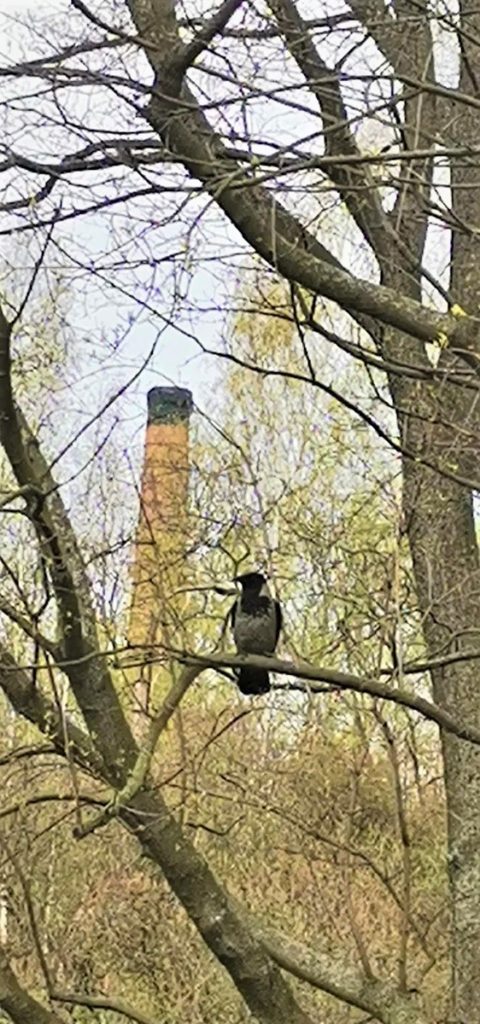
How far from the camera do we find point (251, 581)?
490cm

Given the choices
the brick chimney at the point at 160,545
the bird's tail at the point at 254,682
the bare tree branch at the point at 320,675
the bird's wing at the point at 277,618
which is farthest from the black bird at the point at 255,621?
the bare tree branch at the point at 320,675

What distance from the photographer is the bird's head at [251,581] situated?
487 cm

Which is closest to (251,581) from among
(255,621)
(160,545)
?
(255,621)

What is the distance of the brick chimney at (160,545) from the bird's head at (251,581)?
0.25m

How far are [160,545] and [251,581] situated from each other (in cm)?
108

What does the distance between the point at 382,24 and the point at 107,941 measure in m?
6.36

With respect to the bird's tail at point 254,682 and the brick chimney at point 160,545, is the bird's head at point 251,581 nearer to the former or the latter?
the brick chimney at point 160,545

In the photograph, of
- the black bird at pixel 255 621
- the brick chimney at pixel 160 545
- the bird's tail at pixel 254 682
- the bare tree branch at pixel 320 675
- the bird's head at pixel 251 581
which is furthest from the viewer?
the bird's head at pixel 251 581

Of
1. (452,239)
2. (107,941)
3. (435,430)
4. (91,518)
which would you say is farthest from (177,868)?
(107,941)

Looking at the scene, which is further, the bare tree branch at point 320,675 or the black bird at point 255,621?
the black bird at point 255,621

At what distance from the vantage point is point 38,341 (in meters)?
4.56

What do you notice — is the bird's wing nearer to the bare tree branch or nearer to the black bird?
the black bird

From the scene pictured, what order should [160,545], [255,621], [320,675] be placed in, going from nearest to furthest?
[320,675], [255,621], [160,545]

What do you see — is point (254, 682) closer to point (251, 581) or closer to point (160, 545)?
point (251, 581)
